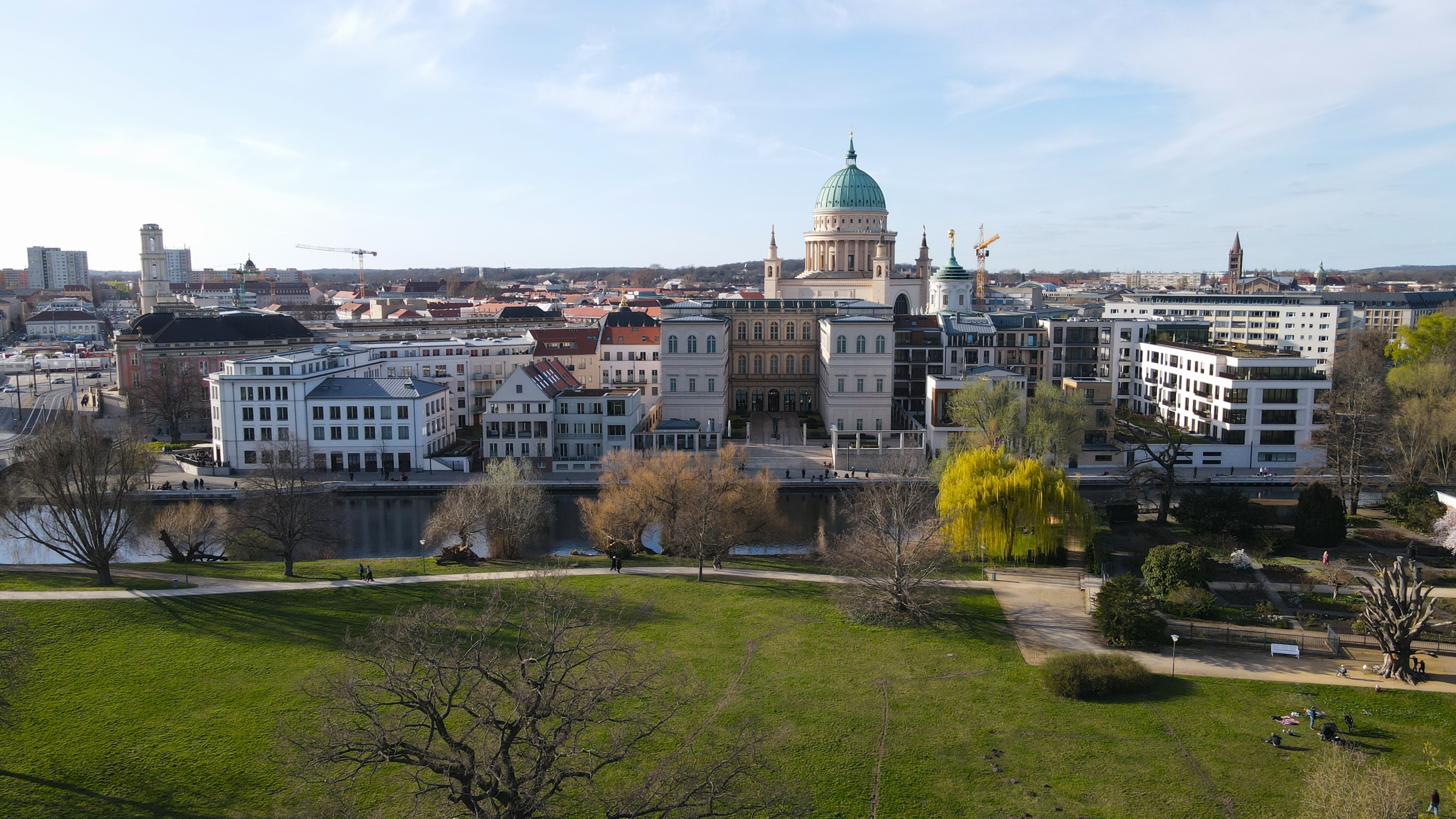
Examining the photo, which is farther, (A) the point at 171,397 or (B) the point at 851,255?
(B) the point at 851,255

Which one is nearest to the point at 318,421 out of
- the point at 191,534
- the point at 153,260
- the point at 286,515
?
the point at 191,534

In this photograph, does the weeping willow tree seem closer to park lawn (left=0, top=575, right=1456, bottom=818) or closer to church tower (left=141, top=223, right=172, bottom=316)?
park lawn (left=0, top=575, right=1456, bottom=818)

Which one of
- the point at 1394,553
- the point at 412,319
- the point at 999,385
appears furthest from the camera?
the point at 412,319

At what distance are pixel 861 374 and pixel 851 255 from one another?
128ft

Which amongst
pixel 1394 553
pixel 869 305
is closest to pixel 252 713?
pixel 1394 553

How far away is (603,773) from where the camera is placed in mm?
22250

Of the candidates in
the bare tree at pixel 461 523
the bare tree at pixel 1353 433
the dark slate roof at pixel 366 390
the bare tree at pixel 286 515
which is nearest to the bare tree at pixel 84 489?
the bare tree at pixel 286 515

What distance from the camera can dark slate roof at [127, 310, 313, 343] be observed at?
84188mm

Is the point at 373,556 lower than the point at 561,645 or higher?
lower

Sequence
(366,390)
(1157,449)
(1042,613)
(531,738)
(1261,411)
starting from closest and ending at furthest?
(531,738) → (1042,613) → (1261,411) → (1157,449) → (366,390)

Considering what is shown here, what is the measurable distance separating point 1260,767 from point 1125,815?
14.6ft

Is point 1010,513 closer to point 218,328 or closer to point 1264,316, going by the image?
point 218,328

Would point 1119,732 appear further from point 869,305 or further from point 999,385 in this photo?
point 869,305

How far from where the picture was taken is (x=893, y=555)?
3316 centimetres
